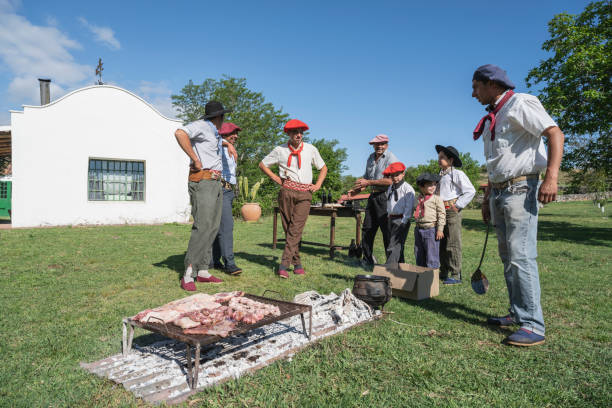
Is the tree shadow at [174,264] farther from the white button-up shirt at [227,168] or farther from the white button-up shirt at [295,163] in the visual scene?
the white button-up shirt at [295,163]

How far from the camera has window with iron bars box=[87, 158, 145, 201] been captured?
47.3 ft

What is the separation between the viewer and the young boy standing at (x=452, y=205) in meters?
6.17

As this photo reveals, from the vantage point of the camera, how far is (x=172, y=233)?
39.1ft

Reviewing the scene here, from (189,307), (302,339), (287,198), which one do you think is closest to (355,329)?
(302,339)

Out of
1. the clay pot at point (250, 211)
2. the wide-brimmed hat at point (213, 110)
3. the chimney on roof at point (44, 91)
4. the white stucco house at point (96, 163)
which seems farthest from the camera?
the clay pot at point (250, 211)

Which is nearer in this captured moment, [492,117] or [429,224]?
[492,117]

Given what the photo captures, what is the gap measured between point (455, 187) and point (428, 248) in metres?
1.17

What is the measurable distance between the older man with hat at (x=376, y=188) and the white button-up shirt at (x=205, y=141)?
2.49 metres

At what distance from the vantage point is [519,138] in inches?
A: 139

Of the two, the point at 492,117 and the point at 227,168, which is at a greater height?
the point at 492,117

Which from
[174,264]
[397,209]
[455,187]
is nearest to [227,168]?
[174,264]

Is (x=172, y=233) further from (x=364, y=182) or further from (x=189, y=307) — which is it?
(x=189, y=307)

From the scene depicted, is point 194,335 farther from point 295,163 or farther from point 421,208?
point 421,208

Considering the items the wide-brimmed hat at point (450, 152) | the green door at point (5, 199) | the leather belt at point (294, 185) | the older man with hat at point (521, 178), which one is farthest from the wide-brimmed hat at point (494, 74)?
the green door at point (5, 199)
